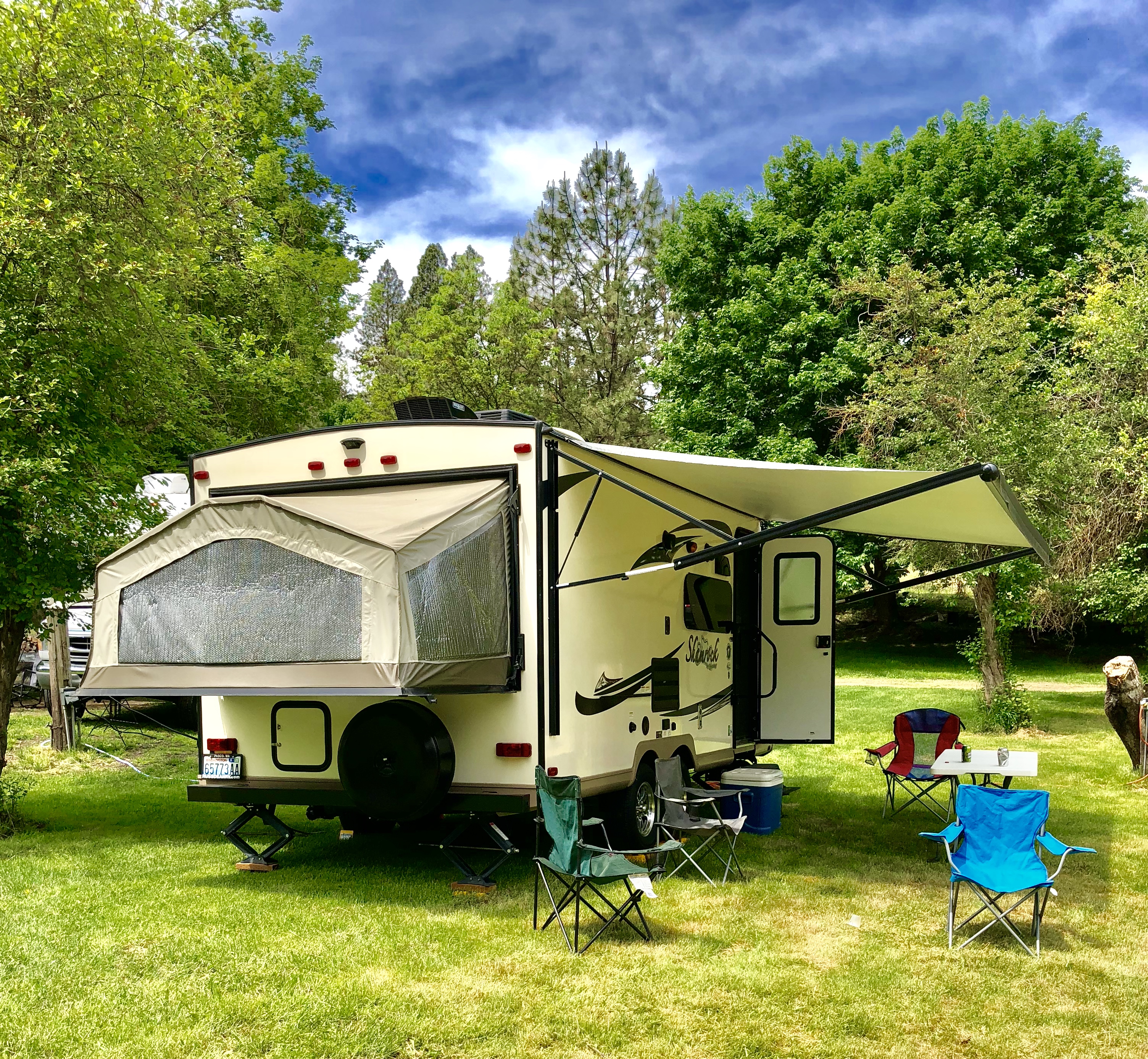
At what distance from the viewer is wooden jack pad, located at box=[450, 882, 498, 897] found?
5.82m

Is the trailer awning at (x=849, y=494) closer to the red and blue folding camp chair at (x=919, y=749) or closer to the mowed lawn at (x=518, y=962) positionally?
the red and blue folding camp chair at (x=919, y=749)

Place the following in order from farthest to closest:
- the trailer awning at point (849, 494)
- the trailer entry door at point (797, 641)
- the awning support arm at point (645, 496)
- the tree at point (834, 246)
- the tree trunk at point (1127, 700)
A: 1. the tree at point (834, 246)
2. the tree trunk at point (1127, 700)
3. the trailer entry door at point (797, 641)
4. the trailer awning at point (849, 494)
5. the awning support arm at point (645, 496)

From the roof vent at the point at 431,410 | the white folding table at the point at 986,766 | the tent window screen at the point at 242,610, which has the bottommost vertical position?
the white folding table at the point at 986,766

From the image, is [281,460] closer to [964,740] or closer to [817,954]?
[817,954]

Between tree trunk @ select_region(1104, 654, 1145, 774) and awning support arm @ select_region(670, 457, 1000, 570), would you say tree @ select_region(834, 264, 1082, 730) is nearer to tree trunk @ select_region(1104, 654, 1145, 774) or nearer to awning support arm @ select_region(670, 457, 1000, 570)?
tree trunk @ select_region(1104, 654, 1145, 774)

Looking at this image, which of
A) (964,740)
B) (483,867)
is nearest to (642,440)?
(964,740)

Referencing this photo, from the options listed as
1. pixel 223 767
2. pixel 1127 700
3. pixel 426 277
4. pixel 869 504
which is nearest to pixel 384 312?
pixel 426 277

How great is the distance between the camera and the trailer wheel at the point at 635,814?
262 inches

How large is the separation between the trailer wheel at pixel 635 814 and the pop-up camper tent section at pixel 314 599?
160cm

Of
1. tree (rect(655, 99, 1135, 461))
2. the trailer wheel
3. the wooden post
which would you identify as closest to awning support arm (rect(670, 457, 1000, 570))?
the trailer wheel

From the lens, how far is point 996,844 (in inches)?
214

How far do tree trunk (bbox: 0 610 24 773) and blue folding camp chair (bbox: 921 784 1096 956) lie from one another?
641 cm

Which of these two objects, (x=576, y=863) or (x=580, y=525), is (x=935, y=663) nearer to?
(x=580, y=525)

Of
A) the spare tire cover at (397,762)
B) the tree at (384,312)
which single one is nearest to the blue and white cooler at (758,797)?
the spare tire cover at (397,762)
